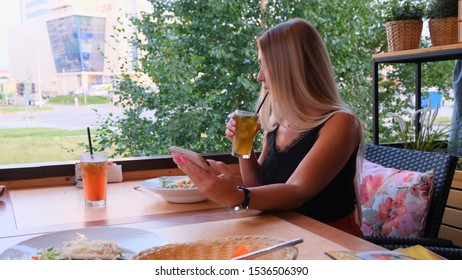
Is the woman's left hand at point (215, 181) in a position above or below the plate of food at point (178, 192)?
above

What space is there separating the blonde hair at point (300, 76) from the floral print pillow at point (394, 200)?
0.19 m

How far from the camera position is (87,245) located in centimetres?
108

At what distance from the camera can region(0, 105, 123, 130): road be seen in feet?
11.7

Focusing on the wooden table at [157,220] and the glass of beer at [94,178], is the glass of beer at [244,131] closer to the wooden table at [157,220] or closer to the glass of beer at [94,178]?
the wooden table at [157,220]

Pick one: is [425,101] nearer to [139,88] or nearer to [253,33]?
[253,33]

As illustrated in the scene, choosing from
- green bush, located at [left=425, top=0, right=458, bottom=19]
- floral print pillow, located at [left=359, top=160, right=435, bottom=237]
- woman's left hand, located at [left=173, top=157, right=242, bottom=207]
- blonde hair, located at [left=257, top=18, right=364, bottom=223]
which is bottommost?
floral print pillow, located at [left=359, top=160, right=435, bottom=237]

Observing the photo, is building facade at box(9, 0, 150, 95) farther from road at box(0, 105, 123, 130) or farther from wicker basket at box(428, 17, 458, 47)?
wicker basket at box(428, 17, 458, 47)

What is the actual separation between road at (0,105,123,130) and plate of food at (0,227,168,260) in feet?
8.45

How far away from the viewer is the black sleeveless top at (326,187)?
1.71 m

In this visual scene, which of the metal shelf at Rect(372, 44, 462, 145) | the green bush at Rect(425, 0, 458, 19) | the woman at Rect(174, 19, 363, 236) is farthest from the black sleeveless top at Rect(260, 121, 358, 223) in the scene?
the green bush at Rect(425, 0, 458, 19)

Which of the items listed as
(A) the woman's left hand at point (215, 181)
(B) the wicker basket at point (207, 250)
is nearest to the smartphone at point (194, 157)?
(A) the woman's left hand at point (215, 181)
